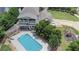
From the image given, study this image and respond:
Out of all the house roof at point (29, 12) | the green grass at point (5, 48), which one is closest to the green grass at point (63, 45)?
the house roof at point (29, 12)

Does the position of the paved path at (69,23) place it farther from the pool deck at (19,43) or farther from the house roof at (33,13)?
the pool deck at (19,43)

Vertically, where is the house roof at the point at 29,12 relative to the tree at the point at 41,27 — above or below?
above

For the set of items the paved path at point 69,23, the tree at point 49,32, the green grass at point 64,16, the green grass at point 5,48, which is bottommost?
the green grass at point 5,48

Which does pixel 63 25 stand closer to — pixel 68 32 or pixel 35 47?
pixel 68 32

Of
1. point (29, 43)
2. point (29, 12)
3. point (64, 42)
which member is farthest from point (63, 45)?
point (29, 12)

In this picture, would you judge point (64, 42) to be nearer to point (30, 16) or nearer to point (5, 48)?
point (30, 16)
